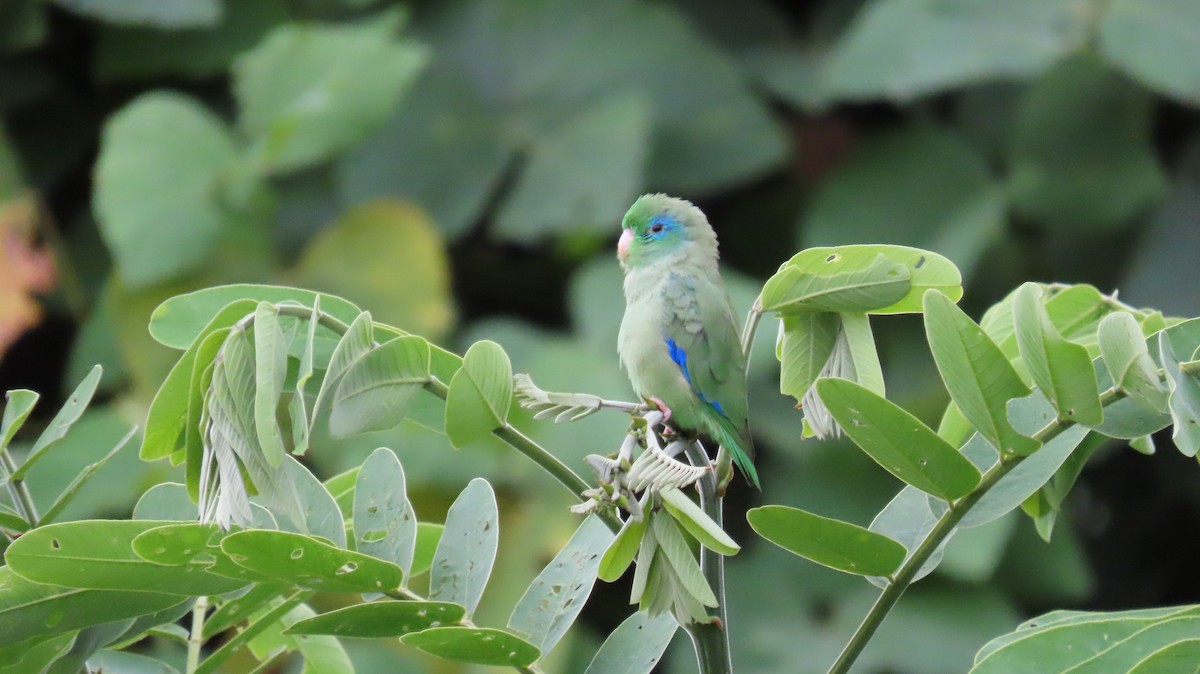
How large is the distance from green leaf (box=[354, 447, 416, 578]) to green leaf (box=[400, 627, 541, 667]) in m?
0.12

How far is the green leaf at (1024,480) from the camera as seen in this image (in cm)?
107

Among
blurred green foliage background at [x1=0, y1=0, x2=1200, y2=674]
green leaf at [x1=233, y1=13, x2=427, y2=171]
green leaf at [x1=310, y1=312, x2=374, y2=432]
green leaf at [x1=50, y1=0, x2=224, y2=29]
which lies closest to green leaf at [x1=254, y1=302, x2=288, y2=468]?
green leaf at [x1=310, y1=312, x2=374, y2=432]

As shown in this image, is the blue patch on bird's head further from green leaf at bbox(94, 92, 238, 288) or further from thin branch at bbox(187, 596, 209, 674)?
green leaf at bbox(94, 92, 238, 288)

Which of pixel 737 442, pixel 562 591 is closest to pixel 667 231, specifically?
pixel 737 442

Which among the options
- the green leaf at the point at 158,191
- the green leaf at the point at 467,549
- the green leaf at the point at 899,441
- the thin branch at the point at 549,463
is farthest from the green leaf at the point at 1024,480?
the green leaf at the point at 158,191

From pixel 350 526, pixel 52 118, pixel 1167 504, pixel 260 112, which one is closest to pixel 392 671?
pixel 260 112

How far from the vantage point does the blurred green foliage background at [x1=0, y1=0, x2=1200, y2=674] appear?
3205mm

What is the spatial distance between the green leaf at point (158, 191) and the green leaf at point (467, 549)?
93.2 inches

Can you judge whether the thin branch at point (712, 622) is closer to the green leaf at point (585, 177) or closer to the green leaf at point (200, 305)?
the green leaf at point (200, 305)

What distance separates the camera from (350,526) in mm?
1192

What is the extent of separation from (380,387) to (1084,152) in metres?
3.06

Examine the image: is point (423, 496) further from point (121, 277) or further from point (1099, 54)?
point (1099, 54)

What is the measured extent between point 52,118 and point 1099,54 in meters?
3.18

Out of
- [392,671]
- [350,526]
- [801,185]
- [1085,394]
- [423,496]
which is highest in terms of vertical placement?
[1085,394]
